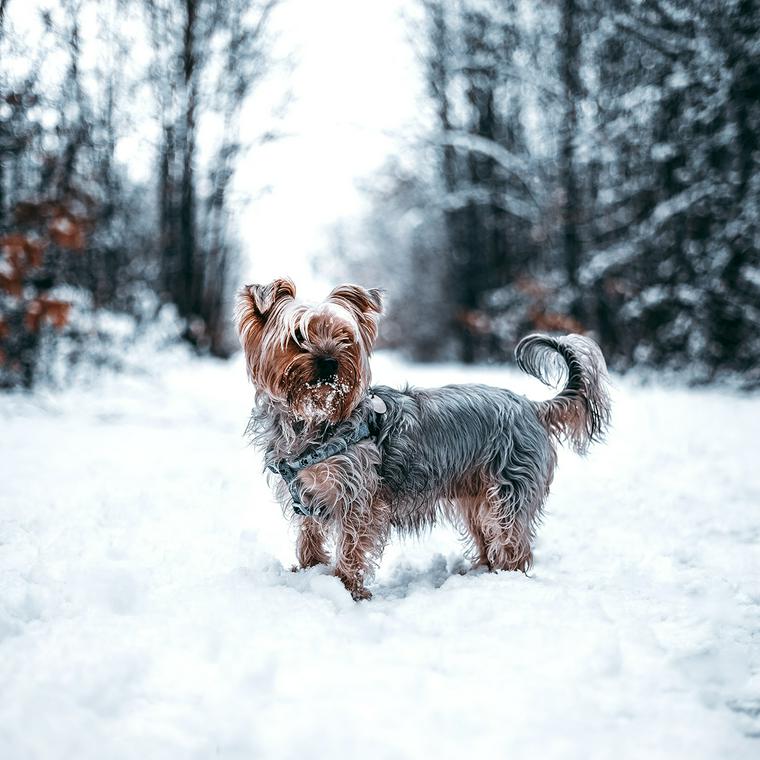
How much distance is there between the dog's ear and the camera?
345 centimetres

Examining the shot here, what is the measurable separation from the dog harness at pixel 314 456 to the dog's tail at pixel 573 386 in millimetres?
1075

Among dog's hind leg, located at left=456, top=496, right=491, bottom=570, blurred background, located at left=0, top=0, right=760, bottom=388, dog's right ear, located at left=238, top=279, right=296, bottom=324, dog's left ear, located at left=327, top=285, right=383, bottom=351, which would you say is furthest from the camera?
blurred background, located at left=0, top=0, right=760, bottom=388

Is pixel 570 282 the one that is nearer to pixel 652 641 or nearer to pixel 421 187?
pixel 421 187

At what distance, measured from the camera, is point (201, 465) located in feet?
20.9

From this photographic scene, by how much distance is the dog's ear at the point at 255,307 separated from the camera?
345 cm

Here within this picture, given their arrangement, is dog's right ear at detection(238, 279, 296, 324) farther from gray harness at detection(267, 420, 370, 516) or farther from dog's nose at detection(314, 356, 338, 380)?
gray harness at detection(267, 420, 370, 516)

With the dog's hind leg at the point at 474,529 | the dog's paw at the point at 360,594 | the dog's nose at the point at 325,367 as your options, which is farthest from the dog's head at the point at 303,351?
the dog's hind leg at the point at 474,529

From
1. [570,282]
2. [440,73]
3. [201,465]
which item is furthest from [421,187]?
[201,465]

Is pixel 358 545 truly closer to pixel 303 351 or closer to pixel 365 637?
pixel 365 637

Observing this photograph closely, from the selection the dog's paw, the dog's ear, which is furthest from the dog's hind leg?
the dog's ear

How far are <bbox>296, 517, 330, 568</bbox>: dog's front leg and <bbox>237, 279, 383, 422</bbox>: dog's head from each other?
2.24ft

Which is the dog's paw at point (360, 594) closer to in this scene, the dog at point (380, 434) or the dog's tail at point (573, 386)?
the dog at point (380, 434)

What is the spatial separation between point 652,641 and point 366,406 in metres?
1.76

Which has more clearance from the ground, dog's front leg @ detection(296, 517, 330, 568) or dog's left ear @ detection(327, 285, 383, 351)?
dog's left ear @ detection(327, 285, 383, 351)
